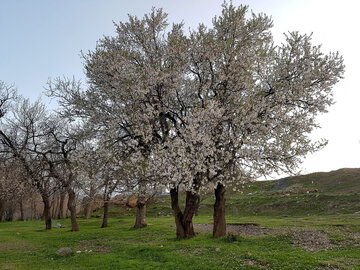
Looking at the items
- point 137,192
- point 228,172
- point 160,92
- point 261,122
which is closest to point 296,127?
point 261,122

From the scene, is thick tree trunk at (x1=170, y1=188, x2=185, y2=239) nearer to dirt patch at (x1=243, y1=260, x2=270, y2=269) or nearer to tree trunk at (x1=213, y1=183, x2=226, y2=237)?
tree trunk at (x1=213, y1=183, x2=226, y2=237)

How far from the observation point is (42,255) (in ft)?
60.8

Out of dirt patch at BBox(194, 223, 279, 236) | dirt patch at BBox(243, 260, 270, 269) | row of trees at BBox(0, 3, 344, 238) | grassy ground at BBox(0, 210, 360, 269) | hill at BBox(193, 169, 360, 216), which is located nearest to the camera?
dirt patch at BBox(243, 260, 270, 269)

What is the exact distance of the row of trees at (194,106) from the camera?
55.3ft

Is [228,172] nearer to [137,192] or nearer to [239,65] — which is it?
[137,192]

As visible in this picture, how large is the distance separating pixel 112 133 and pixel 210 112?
6.47 meters

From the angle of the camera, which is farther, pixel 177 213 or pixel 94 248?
pixel 177 213

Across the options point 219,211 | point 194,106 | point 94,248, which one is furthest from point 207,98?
point 94,248

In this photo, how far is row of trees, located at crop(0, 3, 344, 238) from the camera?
16844 millimetres

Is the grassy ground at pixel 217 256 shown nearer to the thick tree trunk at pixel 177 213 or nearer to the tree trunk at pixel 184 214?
the tree trunk at pixel 184 214

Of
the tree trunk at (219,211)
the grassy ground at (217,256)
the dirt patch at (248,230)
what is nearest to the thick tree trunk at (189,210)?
the grassy ground at (217,256)

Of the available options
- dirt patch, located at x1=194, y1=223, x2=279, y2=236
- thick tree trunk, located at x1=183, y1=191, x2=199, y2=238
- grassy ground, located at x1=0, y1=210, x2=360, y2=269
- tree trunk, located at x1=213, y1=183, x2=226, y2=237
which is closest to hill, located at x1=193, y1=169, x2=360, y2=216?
dirt patch, located at x1=194, y1=223, x2=279, y2=236

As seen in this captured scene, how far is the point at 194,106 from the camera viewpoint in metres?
19.3

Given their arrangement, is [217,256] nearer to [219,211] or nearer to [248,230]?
[219,211]
